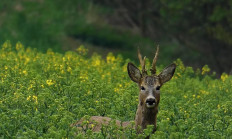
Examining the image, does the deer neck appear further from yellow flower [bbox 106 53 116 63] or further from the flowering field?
yellow flower [bbox 106 53 116 63]

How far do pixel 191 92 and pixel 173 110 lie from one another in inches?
145

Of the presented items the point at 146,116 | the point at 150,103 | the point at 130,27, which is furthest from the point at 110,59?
the point at 130,27

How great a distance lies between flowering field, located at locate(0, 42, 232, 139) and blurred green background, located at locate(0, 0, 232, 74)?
1224cm

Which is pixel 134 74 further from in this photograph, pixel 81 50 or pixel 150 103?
pixel 81 50

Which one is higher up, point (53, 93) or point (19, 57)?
point (19, 57)

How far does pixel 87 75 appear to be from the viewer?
55.2 feet

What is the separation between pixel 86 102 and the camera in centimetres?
1335

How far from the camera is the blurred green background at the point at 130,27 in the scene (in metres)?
31.8

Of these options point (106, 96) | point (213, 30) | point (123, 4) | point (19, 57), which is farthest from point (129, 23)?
point (106, 96)

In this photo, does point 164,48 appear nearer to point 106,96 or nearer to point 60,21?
point 60,21

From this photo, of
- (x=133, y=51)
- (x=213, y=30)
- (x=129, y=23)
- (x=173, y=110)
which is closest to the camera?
(x=173, y=110)

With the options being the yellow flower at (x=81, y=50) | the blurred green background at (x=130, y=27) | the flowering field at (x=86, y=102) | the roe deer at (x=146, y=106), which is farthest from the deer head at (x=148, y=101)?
the blurred green background at (x=130, y=27)

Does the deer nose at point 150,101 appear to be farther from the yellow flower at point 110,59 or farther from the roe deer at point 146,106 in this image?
the yellow flower at point 110,59

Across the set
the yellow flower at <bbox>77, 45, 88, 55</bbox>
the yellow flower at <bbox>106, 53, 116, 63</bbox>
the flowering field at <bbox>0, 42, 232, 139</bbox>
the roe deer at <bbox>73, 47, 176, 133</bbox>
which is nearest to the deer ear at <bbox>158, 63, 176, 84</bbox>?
the roe deer at <bbox>73, 47, 176, 133</bbox>
